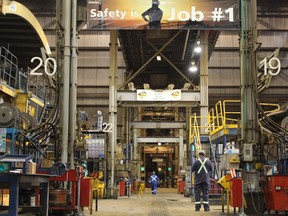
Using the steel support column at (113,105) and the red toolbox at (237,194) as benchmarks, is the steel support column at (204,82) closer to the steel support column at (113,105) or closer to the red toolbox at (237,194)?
the steel support column at (113,105)

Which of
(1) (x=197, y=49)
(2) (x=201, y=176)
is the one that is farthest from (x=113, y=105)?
(2) (x=201, y=176)

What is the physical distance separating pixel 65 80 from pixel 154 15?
4.15m

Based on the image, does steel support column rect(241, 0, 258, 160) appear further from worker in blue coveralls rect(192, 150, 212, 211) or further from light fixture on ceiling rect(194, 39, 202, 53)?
light fixture on ceiling rect(194, 39, 202, 53)

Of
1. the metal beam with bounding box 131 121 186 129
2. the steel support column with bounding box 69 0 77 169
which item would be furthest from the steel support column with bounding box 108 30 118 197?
the steel support column with bounding box 69 0 77 169

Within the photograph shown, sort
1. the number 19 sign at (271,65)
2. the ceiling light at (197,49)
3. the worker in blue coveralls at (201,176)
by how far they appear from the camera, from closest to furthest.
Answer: the number 19 sign at (271,65)
the worker in blue coveralls at (201,176)
the ceiling light at (197,49)

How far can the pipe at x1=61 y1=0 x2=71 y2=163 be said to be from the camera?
10.6 m

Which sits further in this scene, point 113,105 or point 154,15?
point 113,105

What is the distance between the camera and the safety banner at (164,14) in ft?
43.8

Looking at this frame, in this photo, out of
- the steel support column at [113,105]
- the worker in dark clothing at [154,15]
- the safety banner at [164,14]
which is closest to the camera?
the safety banner at [164,14]

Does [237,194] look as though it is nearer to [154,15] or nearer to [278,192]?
[278,192]

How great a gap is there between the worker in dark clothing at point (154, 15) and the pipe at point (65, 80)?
3.13m

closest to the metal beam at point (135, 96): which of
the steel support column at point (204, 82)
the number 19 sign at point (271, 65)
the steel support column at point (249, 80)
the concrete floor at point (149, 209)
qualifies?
the steel support column at point (204, 82)

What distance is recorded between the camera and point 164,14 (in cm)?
1363

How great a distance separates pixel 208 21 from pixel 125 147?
1620cm
